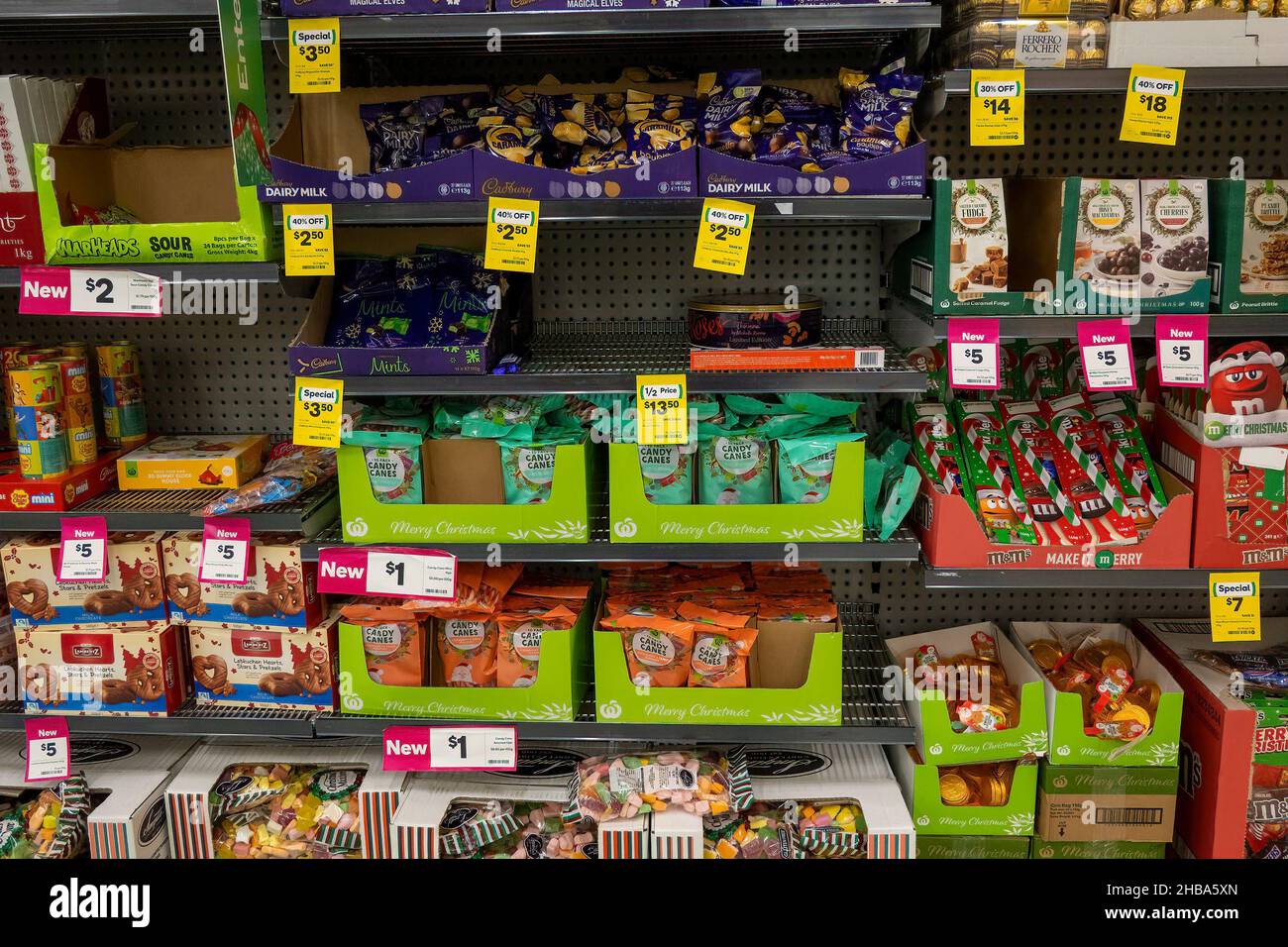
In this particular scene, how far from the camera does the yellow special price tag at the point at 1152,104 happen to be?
2.09 meters

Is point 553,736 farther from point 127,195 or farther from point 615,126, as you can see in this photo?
point 127,195

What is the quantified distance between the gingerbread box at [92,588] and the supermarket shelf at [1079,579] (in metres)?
1.78

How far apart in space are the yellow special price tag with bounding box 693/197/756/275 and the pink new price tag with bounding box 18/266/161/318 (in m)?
1.17

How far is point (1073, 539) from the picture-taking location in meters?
2.30

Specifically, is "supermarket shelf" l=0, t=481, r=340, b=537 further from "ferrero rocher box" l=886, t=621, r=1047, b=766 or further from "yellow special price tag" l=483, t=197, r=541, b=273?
"ferrero rocher box" l=886, t=621, r=1047, b=766

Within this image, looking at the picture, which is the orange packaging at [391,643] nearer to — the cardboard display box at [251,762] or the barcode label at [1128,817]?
the cardboard display box at [251,762]

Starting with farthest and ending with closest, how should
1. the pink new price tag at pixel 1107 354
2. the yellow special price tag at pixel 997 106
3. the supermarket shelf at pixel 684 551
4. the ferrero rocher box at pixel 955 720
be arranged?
the ferrero rocher box at pixel 955 720 → the supermarket shelf at pixel 684 551 → the pink new price tag at pixel 1107 354 → the yellow special price tag at pixel 997 106

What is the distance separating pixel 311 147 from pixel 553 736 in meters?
1.51

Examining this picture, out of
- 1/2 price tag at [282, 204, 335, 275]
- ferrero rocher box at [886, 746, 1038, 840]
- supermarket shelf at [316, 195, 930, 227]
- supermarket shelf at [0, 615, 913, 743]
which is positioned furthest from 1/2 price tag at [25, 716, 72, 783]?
ferrero rocher box at [886, 746, 1038, 840]

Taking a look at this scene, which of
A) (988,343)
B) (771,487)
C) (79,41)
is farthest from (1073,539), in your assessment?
(79,41)

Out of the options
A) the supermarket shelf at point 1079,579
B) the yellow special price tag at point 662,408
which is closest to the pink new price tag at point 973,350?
the supermarket shelf at point 1079,579

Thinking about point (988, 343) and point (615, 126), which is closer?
point (988, 343)

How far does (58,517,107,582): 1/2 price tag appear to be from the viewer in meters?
2.42

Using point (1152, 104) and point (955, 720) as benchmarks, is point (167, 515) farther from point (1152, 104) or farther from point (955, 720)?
point (1152, 104)
